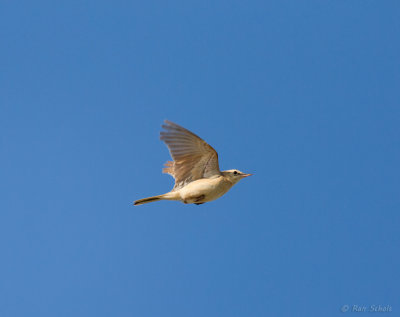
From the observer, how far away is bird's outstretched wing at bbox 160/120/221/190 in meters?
11.3

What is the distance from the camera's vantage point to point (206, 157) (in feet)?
38.4

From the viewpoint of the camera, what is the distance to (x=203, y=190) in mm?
11539

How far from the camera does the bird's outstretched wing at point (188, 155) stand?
37.0ft

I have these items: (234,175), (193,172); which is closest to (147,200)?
(193,172)

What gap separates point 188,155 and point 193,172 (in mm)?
470

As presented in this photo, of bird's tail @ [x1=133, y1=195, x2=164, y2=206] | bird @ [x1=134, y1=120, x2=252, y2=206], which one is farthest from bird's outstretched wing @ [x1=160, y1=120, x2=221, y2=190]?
bird's tail @ [x1=133, y1=195, x2=164, y2=206]

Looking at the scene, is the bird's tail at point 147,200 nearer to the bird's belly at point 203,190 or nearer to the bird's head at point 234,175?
the bird's belly at point 203,190

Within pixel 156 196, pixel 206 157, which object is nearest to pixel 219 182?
pixel 206 157

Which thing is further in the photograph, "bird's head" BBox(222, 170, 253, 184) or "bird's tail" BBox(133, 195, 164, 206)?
"bird's head" BBox(222, 170, 253, 184)

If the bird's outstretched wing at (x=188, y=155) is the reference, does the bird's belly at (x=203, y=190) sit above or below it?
below

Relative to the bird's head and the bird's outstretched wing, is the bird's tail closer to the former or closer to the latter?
the bird's outstretched wing

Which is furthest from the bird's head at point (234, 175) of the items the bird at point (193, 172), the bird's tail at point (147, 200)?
the bird's tail at point (147, 200)

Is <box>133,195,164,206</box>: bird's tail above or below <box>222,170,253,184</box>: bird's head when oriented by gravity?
below

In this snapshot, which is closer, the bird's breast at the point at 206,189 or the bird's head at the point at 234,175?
the bird's breast at the point at 206,189
